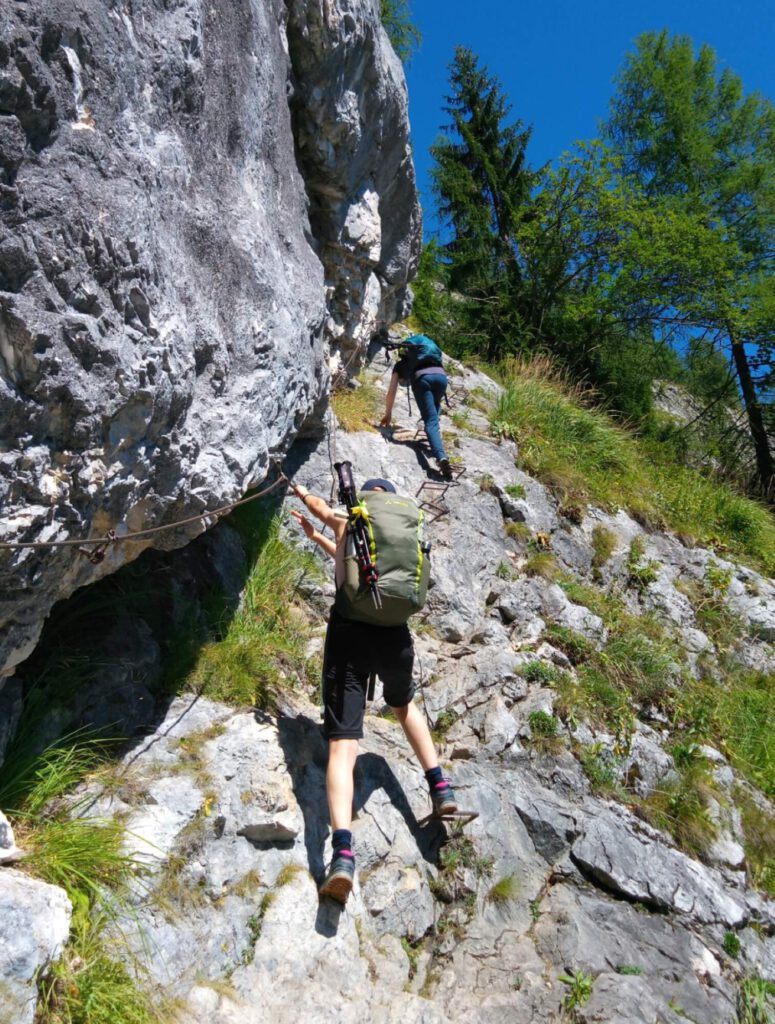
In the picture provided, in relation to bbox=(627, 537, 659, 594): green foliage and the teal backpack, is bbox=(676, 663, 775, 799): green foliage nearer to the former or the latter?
bbox=(627, 537, 659, 594): green foliage

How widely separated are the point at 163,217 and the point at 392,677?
2720 millimetres

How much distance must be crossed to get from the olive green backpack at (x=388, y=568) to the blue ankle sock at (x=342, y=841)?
110 centimetres

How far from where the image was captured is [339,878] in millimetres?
3699

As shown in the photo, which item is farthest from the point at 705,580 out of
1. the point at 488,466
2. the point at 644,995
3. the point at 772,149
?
the point at 772,149

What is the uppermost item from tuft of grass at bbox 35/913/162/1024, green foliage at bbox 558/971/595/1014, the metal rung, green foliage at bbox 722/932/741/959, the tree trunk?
the tree trunk

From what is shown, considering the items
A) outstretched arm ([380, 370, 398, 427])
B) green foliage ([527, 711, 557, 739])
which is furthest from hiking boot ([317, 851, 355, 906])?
outstretched arm ([380, 370, 398, 427])

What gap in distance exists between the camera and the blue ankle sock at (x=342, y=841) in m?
3.79

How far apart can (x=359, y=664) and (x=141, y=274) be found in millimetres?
2351

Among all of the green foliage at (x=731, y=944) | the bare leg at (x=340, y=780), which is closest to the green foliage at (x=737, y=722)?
the green foliage at (x=731, y=944)

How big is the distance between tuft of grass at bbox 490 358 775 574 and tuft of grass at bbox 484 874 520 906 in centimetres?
519

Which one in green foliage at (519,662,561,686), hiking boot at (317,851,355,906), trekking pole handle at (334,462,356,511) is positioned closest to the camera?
hiking boot at (317,851,355,906)

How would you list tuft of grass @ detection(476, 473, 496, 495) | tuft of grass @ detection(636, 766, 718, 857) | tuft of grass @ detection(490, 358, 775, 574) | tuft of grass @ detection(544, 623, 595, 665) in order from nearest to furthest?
1. tuft of grass @ detection(636, 766, 718, 857)
2. tuft of grass @ detection(544, 623, 595, 665)
3. tuft of grass @ detection(476, 473, 496, 495)
4. tuft of grass @ detection(490, 358, 775, 574)

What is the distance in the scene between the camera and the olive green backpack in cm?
415

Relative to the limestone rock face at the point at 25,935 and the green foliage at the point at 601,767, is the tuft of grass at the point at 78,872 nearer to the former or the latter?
the limestone rock face at the point at 25,935
